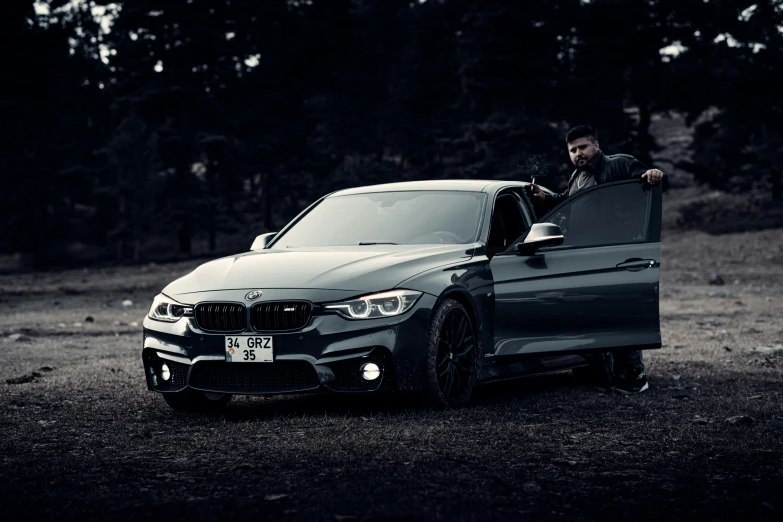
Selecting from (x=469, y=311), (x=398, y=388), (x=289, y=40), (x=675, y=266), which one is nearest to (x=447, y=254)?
(x=469, y=311)

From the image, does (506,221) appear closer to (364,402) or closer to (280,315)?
(364,402)

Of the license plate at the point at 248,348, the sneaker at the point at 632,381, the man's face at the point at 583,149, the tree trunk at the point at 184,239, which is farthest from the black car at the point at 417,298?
the tree trunk at the point at 184,239

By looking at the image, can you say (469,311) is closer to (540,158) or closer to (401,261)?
(401,261)

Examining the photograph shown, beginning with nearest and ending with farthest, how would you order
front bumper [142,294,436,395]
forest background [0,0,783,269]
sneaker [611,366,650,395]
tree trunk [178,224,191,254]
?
1. front bumper [142,294,436,395]
2. sneaker [611,366,650,395]
3. forest background [0,0,783,269]
4. tree trunk [178,224,191,254]

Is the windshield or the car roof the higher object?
the car roof

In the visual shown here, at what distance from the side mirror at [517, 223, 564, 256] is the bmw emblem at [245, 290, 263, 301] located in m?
2.03

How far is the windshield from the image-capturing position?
8.15 m

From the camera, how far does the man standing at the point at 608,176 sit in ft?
28.9

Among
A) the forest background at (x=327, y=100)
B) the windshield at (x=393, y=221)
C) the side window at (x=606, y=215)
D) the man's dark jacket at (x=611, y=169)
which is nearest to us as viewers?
the windshield at (x=393, y=221)

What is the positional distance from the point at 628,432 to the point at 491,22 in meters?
36.8

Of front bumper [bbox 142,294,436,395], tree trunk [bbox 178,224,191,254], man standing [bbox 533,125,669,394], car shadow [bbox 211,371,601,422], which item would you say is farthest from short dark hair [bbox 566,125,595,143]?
tree trunk [bbox 178,224,191,254]

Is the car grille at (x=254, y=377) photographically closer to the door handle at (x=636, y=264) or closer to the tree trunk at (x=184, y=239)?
the door handle at (x=636, y=264)

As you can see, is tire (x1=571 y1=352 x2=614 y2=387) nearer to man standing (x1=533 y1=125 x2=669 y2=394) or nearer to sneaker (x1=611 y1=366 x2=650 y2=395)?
man standing (x1=533 y1=125 x2=669 y2=394)

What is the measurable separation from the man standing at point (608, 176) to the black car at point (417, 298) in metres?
0.24
